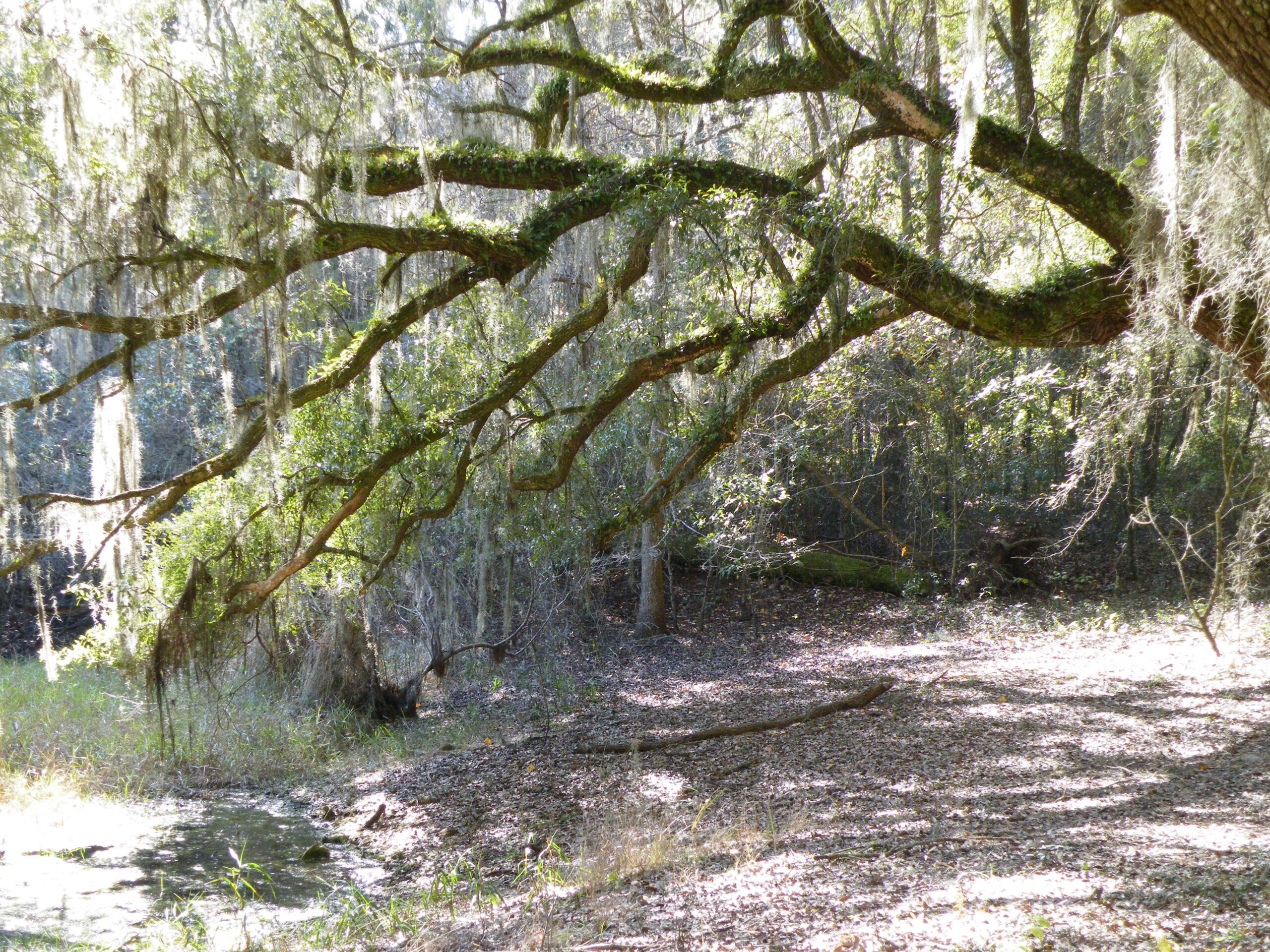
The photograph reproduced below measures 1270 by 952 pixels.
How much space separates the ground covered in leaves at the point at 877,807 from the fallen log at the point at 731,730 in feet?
0.30

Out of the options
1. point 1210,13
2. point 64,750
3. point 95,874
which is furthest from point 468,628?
point 1210,13

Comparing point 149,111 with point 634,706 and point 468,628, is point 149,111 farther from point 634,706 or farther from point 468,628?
point 468,628

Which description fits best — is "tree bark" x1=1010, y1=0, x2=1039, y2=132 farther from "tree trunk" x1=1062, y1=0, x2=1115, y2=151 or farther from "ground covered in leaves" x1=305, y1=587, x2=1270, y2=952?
"ground covered in leaves" x1=305, y1=587, x2=1270, y2=952

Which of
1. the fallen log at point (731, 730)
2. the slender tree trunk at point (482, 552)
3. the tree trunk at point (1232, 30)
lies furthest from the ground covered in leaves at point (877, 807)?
the tree trunk at point (1232, 30)

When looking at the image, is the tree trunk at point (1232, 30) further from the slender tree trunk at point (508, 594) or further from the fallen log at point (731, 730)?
the slender tree trunk at point (508, 594)

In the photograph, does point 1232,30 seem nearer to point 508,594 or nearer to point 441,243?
point 441,243

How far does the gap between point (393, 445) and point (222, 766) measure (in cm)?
426

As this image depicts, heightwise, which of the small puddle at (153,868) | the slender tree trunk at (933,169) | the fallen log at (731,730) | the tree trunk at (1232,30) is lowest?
the small puddle at (153,868)

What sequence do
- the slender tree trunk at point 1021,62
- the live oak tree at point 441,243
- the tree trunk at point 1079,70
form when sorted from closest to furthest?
the live oak tree at point 441,243 < the tree trunk at point 1079,70 < the slender tree trunk at point 1021,62

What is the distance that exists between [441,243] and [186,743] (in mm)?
5577

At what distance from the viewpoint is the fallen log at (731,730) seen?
6.82 metres

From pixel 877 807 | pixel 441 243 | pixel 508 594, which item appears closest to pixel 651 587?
pixel 508 594

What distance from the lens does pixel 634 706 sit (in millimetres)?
8805

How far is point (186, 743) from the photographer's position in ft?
25.6
